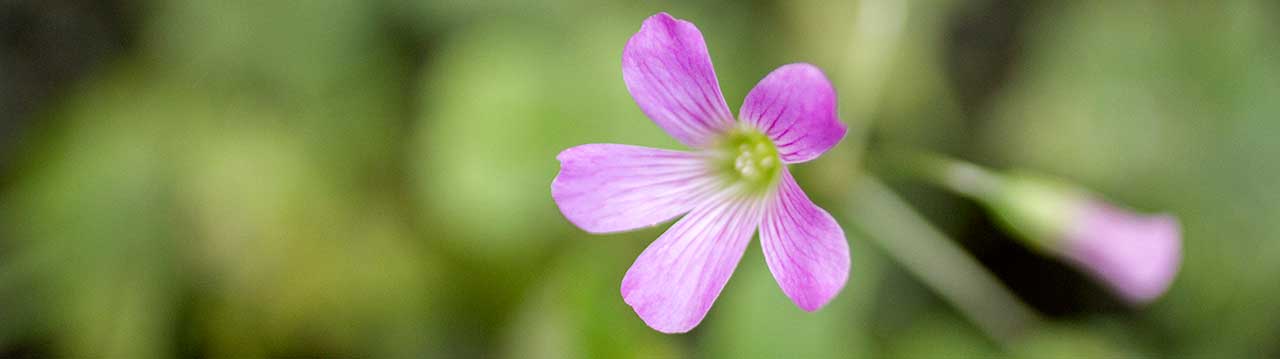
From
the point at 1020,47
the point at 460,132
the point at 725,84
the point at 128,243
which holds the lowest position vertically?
the point at 128,243

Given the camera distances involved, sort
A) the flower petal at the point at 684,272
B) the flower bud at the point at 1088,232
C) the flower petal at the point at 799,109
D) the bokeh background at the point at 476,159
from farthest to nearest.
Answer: the bokeh background at the point at 476,159 → the flower bud at the point at 1088,232 → the flower petal at the point at 684,272 → the flower petal at the point at 799,109

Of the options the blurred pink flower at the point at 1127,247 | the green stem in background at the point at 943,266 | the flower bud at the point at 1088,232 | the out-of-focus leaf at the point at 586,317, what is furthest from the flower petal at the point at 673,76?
the green stem in background at the point at 943,266

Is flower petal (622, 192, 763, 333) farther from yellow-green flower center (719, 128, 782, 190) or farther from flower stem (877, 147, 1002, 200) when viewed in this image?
flower stem (877, 147, 1002, 200)

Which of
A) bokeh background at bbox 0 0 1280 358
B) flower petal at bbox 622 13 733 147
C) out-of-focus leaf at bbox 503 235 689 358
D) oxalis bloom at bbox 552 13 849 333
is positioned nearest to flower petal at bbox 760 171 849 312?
oxalis bloom at bbox 552 13 849 333

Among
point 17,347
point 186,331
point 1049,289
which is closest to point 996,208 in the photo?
point 1049,289

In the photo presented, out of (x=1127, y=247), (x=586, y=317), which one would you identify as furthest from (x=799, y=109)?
(x=1127, y=247)

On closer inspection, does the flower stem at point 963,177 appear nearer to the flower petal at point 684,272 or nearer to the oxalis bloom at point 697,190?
the oxalis bloom at point 697,190

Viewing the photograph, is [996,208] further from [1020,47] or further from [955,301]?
[1020,47]

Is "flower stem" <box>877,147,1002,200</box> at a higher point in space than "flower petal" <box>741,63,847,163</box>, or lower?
lower
